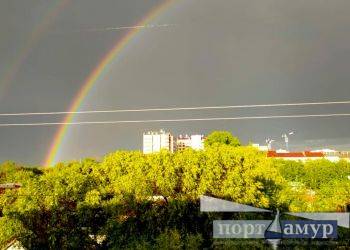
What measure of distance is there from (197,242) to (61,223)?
19.2ft

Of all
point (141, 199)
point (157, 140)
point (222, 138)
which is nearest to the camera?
point (141, 199)

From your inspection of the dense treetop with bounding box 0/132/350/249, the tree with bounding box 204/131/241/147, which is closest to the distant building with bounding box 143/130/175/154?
the tree with bounding box 204/131/241/147

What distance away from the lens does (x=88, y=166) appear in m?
25.4

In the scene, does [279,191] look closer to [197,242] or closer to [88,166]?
[197,242]

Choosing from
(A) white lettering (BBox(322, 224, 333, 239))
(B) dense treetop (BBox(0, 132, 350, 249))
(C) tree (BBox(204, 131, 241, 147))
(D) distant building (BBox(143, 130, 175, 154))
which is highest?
(D) distant building (BBox(143, 130, 175, 154))

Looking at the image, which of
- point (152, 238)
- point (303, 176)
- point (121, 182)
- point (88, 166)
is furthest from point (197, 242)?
point (303, 176)

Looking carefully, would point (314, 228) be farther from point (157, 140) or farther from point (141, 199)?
point (157, 140)

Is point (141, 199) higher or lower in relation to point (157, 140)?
lower

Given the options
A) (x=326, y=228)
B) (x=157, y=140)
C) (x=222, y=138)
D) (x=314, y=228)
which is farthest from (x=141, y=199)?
(x=157, y=140)

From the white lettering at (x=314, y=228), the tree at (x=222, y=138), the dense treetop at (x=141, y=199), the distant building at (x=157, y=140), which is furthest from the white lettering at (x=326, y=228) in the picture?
the distant building at (x=157, y=140)

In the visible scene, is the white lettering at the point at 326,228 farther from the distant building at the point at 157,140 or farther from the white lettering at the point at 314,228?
the distant building at the point at 157,140

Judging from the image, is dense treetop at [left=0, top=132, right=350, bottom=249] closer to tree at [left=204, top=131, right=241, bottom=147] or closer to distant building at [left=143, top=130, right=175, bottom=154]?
tree at [left=204, top=131, right=241, bottom=147]

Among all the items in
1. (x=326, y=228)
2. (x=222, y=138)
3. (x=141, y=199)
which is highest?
(x=222, y=138)

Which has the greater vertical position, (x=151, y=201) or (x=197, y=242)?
(x=151, y=201)
